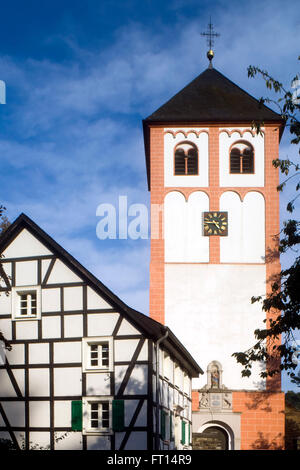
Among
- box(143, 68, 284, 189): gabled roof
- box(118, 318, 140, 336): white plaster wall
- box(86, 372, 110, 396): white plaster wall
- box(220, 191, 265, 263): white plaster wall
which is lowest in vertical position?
box(86, 372, 110, 396): white plaster wall

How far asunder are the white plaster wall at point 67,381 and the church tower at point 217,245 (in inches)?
525

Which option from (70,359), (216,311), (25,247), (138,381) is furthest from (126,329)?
(216,311)

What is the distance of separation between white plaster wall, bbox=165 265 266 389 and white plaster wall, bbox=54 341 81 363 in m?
13.2

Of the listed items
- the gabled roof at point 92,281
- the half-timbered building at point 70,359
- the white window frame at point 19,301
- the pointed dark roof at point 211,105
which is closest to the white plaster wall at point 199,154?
the pointed dark roof at point 211,105

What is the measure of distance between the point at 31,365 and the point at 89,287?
241cm

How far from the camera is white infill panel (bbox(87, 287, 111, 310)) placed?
62.4 ft

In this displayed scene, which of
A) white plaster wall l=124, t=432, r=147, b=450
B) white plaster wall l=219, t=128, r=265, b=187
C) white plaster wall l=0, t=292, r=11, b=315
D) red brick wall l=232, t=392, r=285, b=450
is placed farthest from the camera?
white plaster wall l=219, t=128, r=265, b=187

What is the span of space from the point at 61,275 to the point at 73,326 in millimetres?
1381

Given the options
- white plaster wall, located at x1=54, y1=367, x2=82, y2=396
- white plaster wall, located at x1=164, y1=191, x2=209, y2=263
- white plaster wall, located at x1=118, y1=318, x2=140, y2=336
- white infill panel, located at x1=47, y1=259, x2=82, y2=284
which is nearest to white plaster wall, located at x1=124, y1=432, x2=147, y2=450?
white plaster wall, located at x1=54, y1=367, x2=82, y2=396

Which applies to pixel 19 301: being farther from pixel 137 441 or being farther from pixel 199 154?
pixel 199 154

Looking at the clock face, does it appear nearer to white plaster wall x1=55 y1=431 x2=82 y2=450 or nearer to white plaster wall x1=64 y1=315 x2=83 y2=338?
white plaster wall x1=64 y1=315 x2=83 y2=338

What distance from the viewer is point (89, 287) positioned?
63.3 feet
